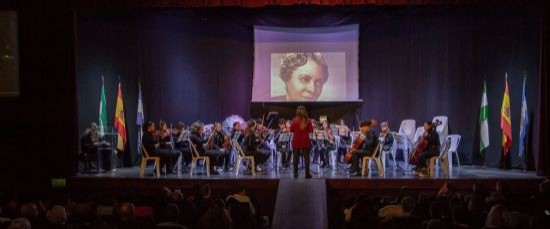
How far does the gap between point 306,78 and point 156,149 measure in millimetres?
5832

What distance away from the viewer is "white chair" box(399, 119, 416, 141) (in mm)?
15064

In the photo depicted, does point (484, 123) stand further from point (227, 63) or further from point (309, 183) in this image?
point (227, 63)

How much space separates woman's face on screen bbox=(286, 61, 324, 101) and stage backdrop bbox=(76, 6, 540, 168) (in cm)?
33

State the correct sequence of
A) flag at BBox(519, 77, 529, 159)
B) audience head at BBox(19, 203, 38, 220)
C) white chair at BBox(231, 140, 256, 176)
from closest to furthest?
audience head at BBox(19, 203, 38, 220) < white chair at BBox(231, 140, 256, 176) < flag at BBox(519, 77, 529, 159)

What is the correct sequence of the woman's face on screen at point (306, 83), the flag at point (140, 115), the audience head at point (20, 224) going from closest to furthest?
the audience head at point (20, 224) → the flag at point (140, 115) → the woman's face on screen at point (306, 83)

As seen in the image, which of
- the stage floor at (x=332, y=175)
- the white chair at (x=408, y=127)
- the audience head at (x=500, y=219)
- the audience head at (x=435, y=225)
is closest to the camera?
the audience head at (x=435, y=225)

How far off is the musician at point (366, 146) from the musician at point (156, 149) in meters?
3.55

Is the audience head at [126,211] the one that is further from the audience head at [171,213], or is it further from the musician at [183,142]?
the musician at [183,142]

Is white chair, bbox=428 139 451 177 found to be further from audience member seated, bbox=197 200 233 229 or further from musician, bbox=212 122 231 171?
audience member seated, bbox=197 200 233 229

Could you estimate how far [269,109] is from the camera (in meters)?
17.0

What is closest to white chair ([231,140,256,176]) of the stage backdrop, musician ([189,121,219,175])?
musician ([189,121,219,175])

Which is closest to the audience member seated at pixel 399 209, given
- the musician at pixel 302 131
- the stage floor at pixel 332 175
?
the stage floor at pixel 332 175

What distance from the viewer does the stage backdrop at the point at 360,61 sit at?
13.9m

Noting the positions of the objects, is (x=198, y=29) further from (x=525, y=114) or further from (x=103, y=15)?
(x=525, y=114)
